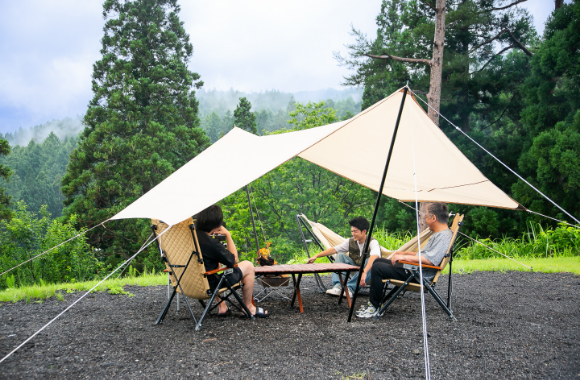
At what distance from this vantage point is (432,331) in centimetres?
282

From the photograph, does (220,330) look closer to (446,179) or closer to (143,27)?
(446,179)

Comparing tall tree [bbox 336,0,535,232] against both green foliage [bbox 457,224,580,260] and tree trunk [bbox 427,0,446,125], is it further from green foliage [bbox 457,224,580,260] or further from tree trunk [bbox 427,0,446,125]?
green foliage [bbox 457,224,580,260]

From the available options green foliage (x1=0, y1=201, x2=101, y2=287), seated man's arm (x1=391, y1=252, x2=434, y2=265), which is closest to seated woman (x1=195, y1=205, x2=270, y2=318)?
seated man's arm (x1=391, y1=252, x2=434, y2=265)

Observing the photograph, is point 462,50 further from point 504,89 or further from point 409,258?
point 409,258

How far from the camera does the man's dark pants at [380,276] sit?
3.19 metres

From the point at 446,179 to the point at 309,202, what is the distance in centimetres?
980

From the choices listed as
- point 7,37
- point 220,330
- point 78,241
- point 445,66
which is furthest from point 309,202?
point 7,37

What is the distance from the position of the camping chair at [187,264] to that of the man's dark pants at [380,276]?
3.17 ft

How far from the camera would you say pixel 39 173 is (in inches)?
1308

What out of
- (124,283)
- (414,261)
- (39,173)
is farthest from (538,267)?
(39,173)

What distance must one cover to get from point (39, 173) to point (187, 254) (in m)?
35.9

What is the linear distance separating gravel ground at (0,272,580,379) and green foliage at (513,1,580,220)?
Answer: 6.04 meters

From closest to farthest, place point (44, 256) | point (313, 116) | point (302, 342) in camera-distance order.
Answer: point (302, 342) → point (44, 256) → point (313, 116)

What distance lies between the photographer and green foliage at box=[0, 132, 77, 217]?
3109 centimetres
